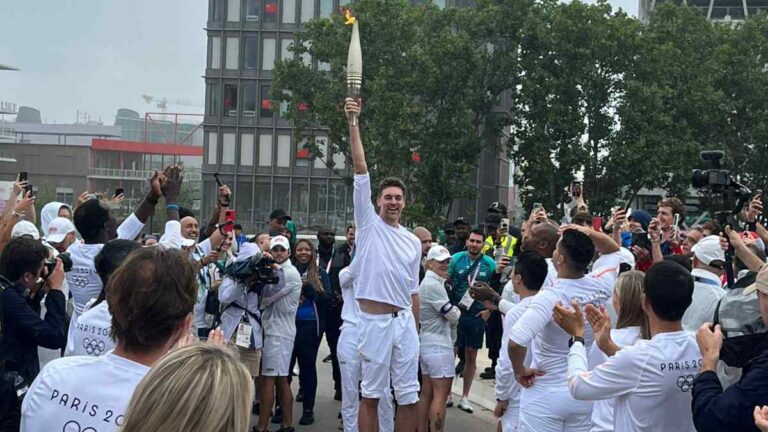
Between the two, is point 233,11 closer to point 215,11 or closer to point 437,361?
point 215,11

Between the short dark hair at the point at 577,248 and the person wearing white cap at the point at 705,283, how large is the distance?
720 mm

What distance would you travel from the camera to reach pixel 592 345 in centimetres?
616

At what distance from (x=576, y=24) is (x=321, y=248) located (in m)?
34.9

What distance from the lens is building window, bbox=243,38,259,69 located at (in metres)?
68.2

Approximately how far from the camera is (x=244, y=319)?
9.07 meters

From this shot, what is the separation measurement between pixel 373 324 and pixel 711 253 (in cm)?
258

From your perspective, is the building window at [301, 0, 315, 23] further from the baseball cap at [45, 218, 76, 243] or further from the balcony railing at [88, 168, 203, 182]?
the baseball cap at [45, 218, 76, 243]

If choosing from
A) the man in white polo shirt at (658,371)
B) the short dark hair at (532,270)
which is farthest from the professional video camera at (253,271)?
the man in white polo shirt at (658,371)

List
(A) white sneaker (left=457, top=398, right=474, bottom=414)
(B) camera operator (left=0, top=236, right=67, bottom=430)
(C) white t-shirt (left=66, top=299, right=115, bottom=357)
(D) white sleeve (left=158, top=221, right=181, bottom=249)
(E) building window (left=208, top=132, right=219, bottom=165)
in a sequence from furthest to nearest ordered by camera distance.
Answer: (E) building window (left=208, top=132, right=219, bottom=165), (A) white sneaker (left=457, top=398, right=474, bottom=414), (D) white sleeve (left=158, top=221, right=181, bottom=249), (B) camera operator (left=0, top=236, right=67, bottom=430), (C) white t-shirt (left=66, top=299, right=115, bottom=357)

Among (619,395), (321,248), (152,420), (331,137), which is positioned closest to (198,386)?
(152,420)

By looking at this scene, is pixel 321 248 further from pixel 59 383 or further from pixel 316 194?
pixel 316 194

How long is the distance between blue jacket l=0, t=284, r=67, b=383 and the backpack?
3.53 metres

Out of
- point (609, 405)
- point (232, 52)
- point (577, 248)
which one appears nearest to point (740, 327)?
point (609, 405)

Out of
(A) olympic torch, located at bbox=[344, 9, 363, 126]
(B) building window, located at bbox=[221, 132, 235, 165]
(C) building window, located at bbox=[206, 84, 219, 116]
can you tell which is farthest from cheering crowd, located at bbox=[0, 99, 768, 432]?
(C) building window, located at bbox=[206, 84, 219, 116]
